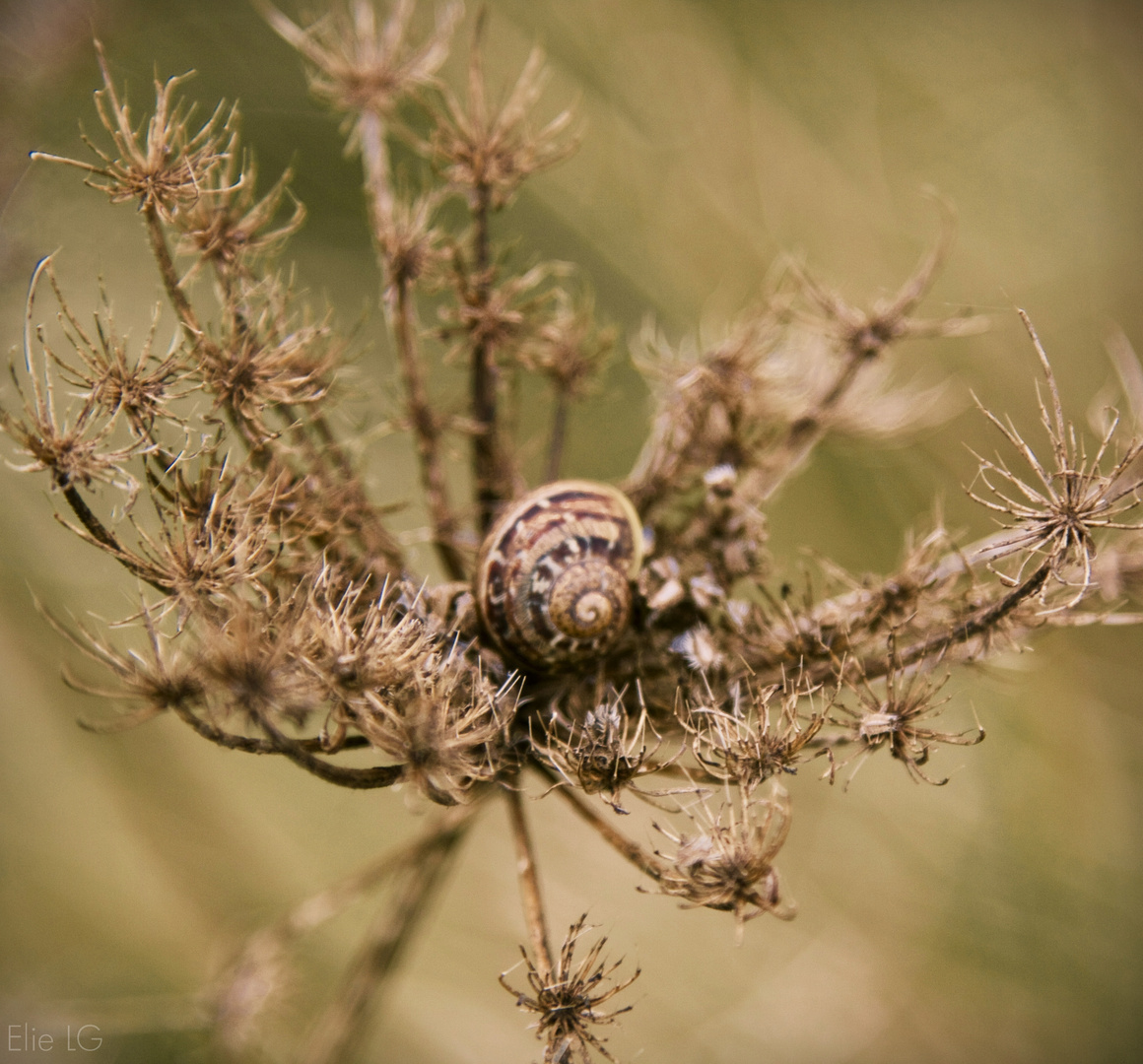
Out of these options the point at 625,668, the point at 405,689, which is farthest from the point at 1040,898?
the point at 405,689

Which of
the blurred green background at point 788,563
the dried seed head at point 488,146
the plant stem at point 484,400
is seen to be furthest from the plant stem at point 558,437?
the blurred green background at point 788,563

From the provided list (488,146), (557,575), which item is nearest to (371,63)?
(488,146)

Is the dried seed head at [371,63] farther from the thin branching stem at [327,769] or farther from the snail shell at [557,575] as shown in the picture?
the thin branching stem at [327,769]

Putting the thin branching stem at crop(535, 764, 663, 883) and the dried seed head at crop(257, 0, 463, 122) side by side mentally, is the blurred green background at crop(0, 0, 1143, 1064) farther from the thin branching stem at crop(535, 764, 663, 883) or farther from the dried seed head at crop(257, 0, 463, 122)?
the thin branching stem at crop(535, 764, 663, 883)

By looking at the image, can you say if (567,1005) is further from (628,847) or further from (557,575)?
(557,575)

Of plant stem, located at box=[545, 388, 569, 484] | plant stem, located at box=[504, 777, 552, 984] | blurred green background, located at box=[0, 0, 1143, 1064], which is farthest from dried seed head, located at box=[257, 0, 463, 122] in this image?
plant stem, located at box=[504, 777, 552, 984]
